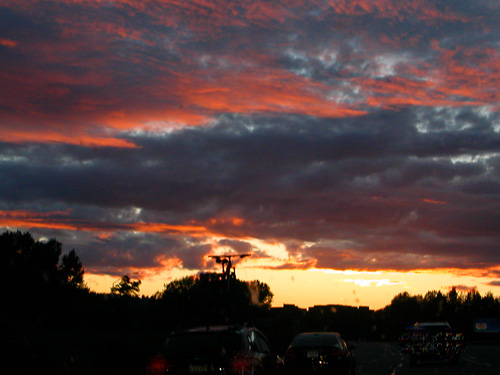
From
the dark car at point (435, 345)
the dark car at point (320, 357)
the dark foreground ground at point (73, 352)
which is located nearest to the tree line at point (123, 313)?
the dark foreground ground at point (73, 352)

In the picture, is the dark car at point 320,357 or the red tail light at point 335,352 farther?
the red tail light at point 335,352

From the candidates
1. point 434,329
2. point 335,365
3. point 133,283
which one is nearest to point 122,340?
point 335,365

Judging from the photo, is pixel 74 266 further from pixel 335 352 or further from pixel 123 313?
pixel 335 352

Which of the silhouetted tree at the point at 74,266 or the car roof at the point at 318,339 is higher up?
the silhouetted tree at the point at 74,266

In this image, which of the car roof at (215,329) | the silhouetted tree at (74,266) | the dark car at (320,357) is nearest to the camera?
the car roof at (215,329)

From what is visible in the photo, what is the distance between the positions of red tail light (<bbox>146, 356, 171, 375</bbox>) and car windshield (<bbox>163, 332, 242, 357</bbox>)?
173 mm

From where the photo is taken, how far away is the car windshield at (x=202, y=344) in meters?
11.7

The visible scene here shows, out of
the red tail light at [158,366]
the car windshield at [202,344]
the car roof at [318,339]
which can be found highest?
→ the car windshield at [202,344]

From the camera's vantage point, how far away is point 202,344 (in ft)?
38.9

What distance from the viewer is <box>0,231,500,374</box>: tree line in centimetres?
1698

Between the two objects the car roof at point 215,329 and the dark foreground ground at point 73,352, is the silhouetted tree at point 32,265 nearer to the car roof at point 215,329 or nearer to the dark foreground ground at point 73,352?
the dark foreground ground at point 73,352

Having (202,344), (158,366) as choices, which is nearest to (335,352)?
(202,344)

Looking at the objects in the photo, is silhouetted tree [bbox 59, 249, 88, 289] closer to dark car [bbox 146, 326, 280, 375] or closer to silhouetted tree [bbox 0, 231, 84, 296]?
silhouetted tree [bbox 0, 231, 84, 296]

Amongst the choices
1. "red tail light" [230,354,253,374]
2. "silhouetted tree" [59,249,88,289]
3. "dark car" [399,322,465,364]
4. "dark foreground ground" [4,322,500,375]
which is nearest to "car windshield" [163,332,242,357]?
"red tail light" [230,354,253,374]
